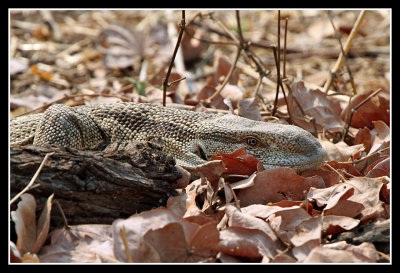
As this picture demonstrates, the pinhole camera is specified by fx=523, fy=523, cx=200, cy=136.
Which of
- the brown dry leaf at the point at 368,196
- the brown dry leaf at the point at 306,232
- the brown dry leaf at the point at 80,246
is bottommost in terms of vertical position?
the brown dry leaf at the point at 80,246

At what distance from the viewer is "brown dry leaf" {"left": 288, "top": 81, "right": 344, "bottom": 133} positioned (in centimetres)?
480

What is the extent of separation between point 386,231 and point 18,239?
2.03 meters

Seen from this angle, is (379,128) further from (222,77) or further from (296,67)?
(296,67)

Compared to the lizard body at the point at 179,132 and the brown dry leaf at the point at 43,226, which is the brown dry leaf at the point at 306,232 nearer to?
the lizard body at the point at 179,132

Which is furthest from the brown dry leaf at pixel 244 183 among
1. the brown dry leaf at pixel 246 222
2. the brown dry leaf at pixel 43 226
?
the brown dry leaf at pixel 43 226

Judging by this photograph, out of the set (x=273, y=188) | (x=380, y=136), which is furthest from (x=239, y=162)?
(x=380, y=136)

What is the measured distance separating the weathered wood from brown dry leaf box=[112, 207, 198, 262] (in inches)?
13.1

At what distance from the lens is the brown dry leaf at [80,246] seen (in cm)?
280

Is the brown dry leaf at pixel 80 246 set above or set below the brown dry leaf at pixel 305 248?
below

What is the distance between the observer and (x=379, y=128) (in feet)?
14.7

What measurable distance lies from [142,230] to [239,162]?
1.01 meters

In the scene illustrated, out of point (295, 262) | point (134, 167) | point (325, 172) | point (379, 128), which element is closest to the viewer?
point (295, 262)

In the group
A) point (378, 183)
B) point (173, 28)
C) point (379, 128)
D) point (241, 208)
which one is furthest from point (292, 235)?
point (173, 28)

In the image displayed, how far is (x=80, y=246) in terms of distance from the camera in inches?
114
